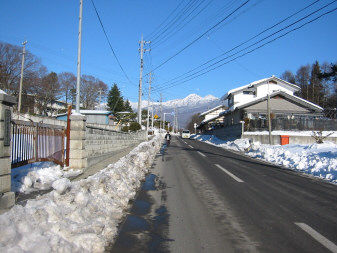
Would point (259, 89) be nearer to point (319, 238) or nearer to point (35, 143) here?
point (35, 143)

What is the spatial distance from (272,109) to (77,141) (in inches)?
1274

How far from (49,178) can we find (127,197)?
297cm

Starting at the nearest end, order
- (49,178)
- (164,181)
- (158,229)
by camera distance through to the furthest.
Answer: (158,229) → (49,178) → (164,181)

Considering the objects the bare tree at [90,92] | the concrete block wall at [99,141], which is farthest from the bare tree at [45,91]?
the concrete block wall at [99,141]

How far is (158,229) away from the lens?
16.3 feet

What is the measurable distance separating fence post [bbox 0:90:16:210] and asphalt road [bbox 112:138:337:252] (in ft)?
7.93

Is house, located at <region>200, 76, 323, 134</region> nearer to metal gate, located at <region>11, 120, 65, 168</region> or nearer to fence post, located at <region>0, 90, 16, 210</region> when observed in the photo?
metal gate, located at <region>11, 120, 65, 168</region>

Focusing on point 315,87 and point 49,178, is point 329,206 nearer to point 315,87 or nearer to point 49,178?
point 49,178

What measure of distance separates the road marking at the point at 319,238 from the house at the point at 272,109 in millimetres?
25060

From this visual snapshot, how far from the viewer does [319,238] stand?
455 centimetres

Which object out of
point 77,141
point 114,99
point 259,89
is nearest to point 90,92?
point 114,99

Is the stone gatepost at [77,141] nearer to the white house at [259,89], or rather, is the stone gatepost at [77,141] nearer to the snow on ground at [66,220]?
the snow on ground at [66,220]

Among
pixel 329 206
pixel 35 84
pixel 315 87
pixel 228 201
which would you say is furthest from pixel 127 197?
pixel 315 87

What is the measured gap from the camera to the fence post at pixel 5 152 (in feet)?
17.7
